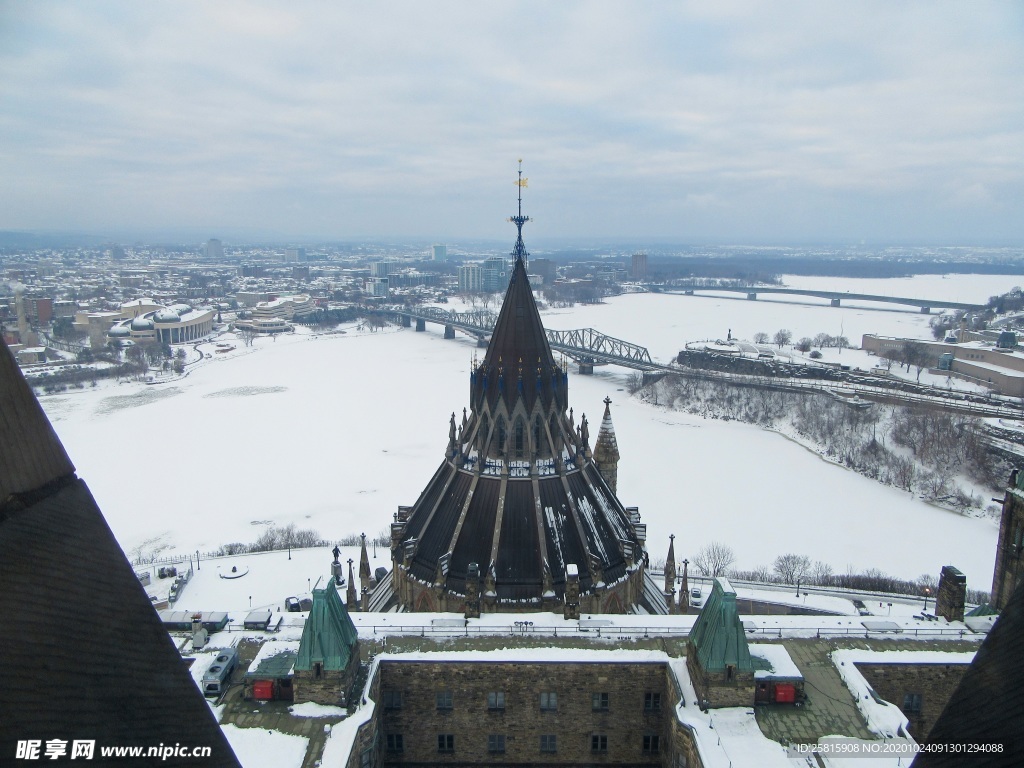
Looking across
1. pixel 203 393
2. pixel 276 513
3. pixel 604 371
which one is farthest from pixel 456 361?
pixel 276 513

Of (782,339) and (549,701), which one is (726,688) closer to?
(549,701)

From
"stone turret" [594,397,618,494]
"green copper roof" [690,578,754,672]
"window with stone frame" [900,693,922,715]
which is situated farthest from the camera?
"stone turret" [594,397,618,494]

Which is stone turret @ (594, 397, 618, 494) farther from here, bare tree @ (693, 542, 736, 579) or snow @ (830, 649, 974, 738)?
bare tree @ (693, 542, 736, 579)

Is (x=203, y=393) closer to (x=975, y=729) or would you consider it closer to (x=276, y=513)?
(x=276, y=513)

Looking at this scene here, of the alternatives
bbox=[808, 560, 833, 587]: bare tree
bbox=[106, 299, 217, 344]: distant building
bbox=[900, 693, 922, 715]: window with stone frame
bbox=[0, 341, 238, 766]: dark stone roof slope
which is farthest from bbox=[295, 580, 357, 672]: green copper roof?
bbox=[106, 299, 217, 344]: distant building

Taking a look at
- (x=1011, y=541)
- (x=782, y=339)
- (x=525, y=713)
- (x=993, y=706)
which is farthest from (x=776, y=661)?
(x=782, y=339)
